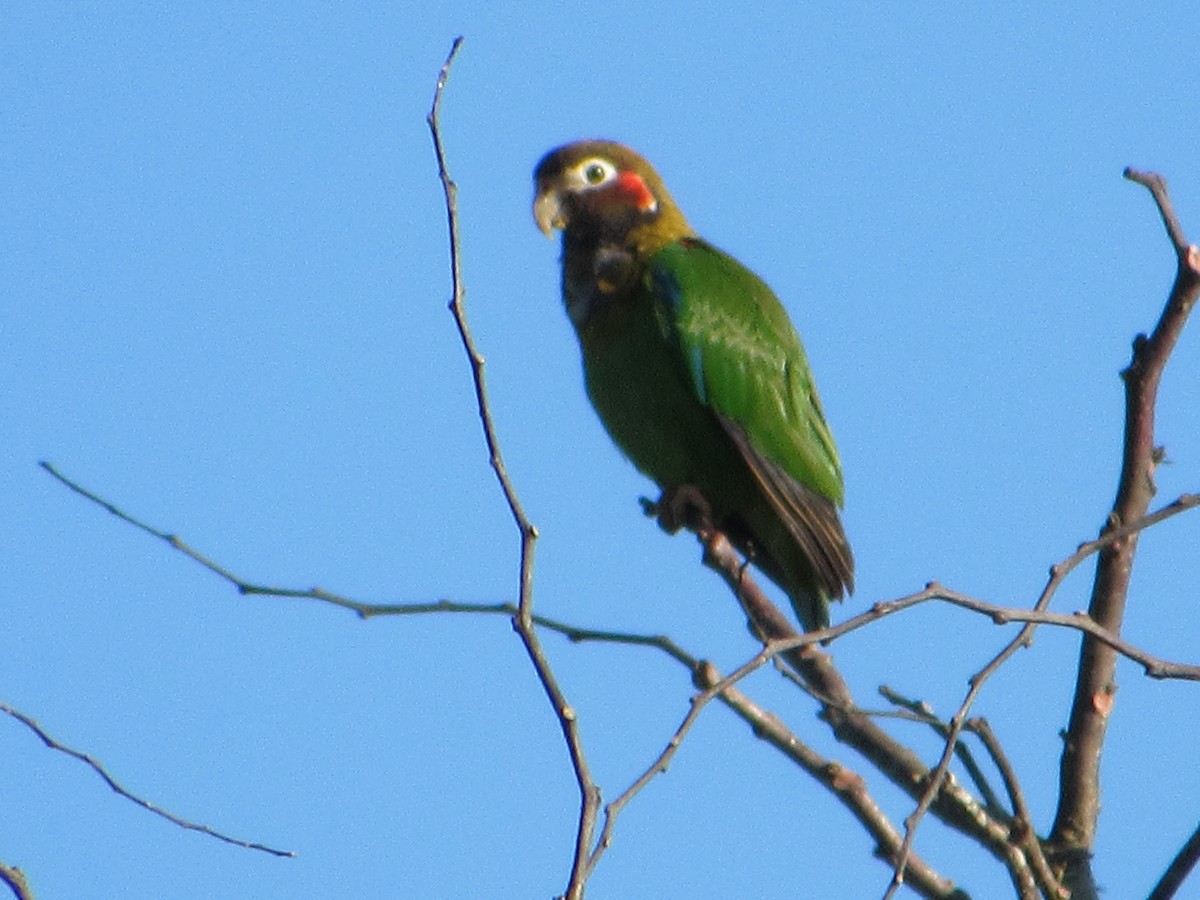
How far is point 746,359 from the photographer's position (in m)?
5.93

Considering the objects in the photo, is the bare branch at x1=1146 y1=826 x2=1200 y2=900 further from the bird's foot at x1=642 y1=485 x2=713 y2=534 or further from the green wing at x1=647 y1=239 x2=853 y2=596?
the bird's foot at x1=642 y1=485 x2=713 y2=534

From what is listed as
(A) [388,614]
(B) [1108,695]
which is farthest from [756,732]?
(A) [388,614]

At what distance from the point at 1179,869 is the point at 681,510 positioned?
106 inches

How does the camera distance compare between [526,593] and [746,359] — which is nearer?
[526,593]

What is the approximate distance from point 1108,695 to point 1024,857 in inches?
20.2

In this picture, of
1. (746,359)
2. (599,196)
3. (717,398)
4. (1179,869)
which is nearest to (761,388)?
(746,359)

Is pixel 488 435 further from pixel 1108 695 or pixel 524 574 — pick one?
pixel 1108 695

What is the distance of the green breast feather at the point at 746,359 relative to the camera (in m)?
5.78

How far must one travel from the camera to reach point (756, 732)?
374 centimetres

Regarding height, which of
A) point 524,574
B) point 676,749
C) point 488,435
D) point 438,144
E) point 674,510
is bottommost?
point 676,749

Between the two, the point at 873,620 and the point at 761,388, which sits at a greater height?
the point at 761,388

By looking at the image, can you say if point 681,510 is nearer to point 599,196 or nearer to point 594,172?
point 599,196

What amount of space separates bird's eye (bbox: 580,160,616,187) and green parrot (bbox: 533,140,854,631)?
29 centimetres

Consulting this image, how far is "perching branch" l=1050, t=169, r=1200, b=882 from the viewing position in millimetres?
3787
